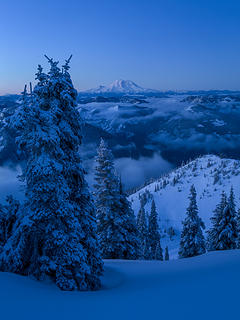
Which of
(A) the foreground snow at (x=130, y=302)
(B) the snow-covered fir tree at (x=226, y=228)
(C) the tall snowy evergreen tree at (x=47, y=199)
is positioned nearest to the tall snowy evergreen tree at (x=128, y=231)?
(C) the tall snowy evergreen tree at (x=47, y=199)

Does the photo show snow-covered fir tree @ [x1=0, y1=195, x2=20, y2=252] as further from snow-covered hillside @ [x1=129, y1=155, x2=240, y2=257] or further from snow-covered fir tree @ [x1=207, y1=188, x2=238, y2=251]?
snow-covered hillside @ [x1=129, y1=155, x2=240, y2=257]

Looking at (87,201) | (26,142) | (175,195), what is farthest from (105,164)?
(175,195)

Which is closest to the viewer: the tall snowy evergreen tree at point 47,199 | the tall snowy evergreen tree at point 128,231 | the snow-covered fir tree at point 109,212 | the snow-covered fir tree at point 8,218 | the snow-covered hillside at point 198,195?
the tall snowy evergreen tree at point 47,199

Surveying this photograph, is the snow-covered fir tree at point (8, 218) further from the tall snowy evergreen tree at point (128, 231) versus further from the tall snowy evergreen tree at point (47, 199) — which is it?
the tall snowy evergreen tree at point (128, 231)

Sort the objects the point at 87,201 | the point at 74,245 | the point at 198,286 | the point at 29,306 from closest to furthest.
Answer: the point at 29,306
the point at 198,286
the point at 74,245
the point at 87,201

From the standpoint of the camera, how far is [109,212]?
18.0 metres

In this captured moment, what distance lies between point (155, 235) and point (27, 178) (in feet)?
129

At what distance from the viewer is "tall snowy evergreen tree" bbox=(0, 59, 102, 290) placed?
24.4 feet

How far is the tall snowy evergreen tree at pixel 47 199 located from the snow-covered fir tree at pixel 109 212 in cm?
926

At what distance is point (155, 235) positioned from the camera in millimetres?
42719

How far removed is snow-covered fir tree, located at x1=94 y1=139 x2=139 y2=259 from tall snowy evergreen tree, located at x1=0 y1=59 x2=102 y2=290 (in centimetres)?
926

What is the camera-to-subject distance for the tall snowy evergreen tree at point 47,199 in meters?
7.43

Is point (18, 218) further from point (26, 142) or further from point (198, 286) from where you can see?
point (198, 286)

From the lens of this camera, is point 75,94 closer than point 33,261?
No
